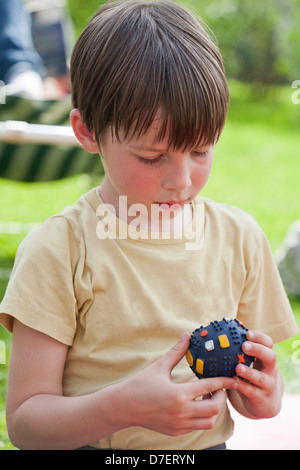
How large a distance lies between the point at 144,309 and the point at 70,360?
6.8 inches

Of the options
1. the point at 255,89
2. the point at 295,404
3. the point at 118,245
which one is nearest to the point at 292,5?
the point at 255,89

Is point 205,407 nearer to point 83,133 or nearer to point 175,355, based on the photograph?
point 175,355

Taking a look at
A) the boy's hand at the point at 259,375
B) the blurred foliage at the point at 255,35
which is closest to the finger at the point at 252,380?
the boy's hand at the point at 259,375

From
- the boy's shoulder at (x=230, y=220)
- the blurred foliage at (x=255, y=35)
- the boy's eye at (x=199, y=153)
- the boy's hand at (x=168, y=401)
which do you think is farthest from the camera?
the blurred foliage at (x=255, y=35)

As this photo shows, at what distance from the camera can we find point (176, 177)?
3.88 feet

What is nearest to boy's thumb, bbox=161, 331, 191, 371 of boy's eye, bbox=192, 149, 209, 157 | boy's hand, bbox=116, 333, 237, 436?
boy's hand, bbox=116, 333, 237, 436

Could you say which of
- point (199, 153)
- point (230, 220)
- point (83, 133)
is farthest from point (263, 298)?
point (83, 133)

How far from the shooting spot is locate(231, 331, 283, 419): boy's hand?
3.81ft

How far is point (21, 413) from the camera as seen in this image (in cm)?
122

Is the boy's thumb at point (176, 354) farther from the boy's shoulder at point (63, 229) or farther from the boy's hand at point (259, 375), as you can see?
the boy's shoulder at point (63, 229)

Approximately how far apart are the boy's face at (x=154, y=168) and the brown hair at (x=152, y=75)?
0.06 ft

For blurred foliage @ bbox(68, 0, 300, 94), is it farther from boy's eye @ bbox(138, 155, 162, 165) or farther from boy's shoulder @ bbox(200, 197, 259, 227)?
boy's eye @ bbox(138, 155, 162, 165)

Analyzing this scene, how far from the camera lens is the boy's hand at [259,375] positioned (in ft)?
3.81

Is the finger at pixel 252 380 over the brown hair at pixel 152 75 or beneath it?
beneath
